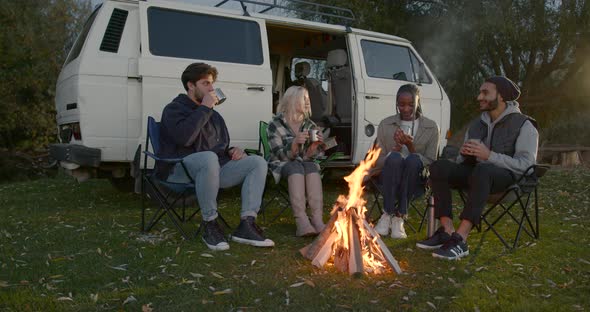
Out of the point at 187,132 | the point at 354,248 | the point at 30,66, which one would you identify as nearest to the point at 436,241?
the point at 354,248

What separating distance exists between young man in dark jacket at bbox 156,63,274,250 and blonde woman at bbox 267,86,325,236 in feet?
0.94

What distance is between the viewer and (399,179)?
3.67 meters

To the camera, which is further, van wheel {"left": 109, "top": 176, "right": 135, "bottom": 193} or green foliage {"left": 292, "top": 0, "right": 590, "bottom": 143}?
green foliage {"left": 292, "top": 0, "right": 590, "bottom": 143}

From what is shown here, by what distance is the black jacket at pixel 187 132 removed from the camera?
3488 mm

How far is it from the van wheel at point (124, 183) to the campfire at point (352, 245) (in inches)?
123

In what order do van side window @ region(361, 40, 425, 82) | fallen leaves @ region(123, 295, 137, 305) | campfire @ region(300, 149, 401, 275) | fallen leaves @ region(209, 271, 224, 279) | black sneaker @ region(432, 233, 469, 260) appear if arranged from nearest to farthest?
fallen leaves @ region(123, 295, 137, 305) < fallen leaves @ region(209, 271, 224, 279) < campfire @ region(300, 149, 401, 275) < black sneaker @ region(432, 233, 469, 260) < van side window @ region(361, 40, 425, 82)

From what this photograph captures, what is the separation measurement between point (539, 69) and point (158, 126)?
388 inches

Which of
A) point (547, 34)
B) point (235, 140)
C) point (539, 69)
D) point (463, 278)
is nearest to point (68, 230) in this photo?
point (235, 140)

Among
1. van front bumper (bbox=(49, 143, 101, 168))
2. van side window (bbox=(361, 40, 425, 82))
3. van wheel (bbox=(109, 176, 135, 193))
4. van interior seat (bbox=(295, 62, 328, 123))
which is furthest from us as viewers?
van interior seat (bbox=(295, 62, 328, 123))

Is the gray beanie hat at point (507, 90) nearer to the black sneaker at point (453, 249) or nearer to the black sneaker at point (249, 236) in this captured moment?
the black sneaker at point (453, 249)

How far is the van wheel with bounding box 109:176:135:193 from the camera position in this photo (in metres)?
5.50

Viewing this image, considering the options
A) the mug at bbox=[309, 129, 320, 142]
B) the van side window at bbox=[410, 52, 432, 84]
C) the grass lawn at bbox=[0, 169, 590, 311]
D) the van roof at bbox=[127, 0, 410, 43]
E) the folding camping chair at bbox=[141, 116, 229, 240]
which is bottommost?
the grass lawn at bbox=[0, 169, 590, 311]

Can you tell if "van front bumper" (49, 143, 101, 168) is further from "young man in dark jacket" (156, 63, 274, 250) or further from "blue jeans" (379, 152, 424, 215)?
"blue jeans" (379, 152, 424, 215)

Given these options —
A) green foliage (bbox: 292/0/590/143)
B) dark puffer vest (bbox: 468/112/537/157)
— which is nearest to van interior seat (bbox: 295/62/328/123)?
dark puffer vest (bbox: 468/112/537/157)
